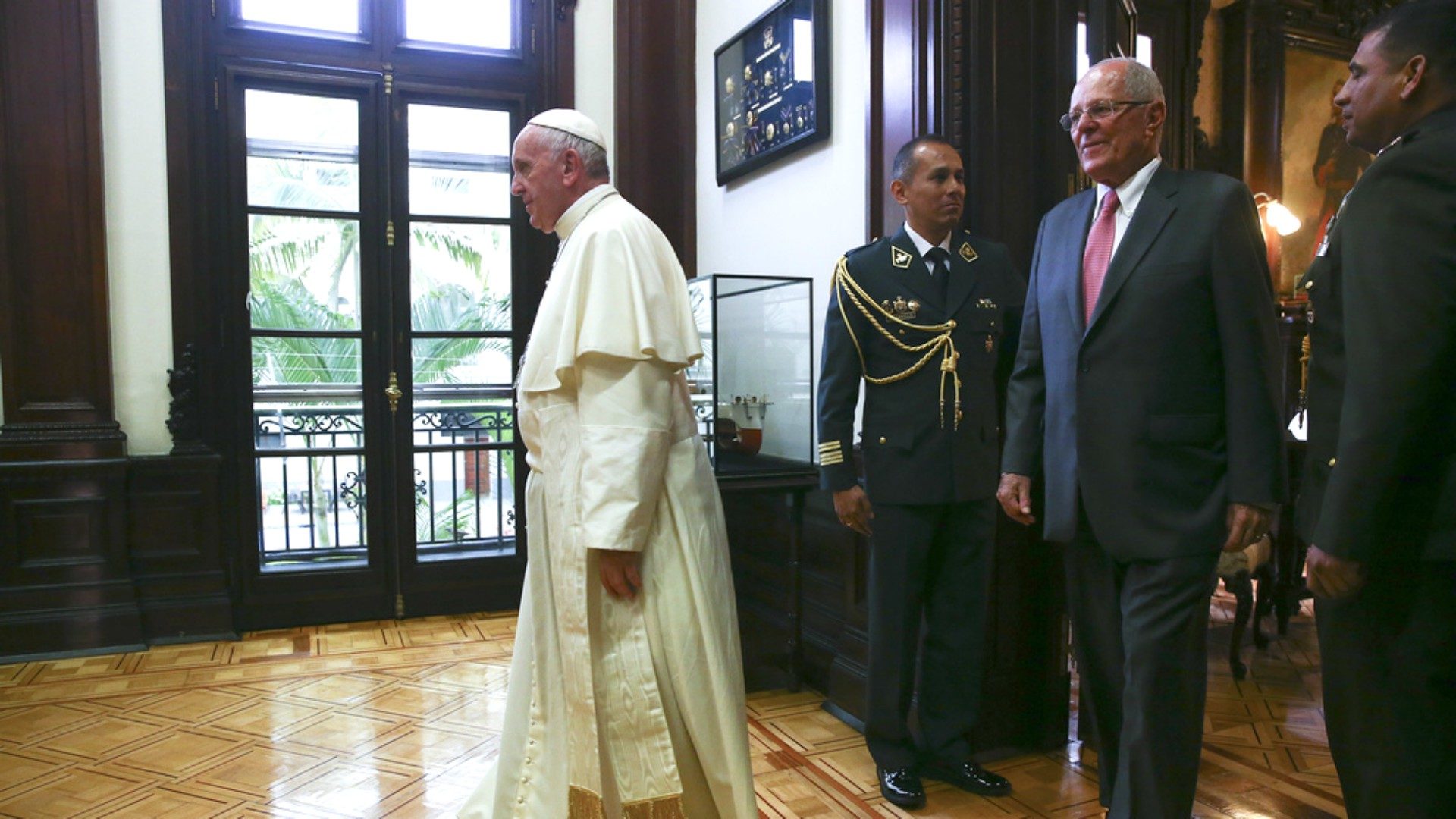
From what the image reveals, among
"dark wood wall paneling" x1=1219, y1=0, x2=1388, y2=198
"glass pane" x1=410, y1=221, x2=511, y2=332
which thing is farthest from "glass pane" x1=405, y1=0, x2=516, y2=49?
"dark wood wall paneling" x1=1219, y1=0, x2=1388, y2=198

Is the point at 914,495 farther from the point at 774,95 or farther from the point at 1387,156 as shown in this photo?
the point at 774,95

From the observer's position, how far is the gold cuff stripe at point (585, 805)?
1677 mm

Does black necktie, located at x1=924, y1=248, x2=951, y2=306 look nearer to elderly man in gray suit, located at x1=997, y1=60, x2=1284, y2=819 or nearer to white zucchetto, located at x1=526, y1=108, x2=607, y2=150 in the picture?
elderly man in gray suit, located at x1=997, y1=60, x2=1284, y2=819

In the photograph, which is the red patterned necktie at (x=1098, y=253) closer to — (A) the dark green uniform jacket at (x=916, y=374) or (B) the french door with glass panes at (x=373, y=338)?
(A) the dark green uniform jacket at (x=916, y=374)

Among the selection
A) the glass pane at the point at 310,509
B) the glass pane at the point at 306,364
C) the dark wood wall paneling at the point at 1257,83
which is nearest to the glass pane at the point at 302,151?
the glass pane at the point at 306,364

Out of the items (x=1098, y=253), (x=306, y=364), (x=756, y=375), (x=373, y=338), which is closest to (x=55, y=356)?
(x=306, y=364)

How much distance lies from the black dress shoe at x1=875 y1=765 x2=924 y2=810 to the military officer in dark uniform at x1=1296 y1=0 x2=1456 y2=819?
3.37 feet

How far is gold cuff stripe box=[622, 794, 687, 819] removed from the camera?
5.53ft

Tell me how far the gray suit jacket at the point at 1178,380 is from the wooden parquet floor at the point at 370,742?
93 cm

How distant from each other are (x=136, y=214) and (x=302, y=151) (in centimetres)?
69

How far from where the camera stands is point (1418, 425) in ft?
4.26

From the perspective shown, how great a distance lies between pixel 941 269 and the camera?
237 cm

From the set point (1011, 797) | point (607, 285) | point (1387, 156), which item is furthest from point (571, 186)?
point (1011, 797)

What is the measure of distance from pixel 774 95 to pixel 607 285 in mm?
2114
